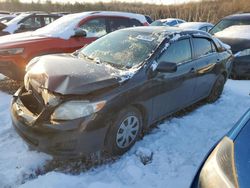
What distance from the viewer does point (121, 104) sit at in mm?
3637

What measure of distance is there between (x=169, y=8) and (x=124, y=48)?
22291mm

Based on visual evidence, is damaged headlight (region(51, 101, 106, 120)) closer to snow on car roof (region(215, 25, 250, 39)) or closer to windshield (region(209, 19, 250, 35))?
snow on car roof (region(215, 25, 250, 39))

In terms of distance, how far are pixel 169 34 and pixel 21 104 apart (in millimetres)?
2323

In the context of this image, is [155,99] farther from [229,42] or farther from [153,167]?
[229,42]

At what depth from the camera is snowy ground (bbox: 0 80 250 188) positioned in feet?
10.9

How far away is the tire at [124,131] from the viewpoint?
364 cm

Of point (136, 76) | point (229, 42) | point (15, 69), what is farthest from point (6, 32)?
point (136, 76)

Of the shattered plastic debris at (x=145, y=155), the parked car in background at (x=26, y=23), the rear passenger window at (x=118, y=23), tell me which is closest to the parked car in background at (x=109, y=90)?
the shattered plastic debris at (x=145, y=155)

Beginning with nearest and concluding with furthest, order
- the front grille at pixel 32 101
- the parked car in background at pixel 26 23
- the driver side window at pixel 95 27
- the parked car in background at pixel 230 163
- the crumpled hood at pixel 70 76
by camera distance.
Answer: the parked car in background at pixel 230 163 < the crumpled hood at pixel 70 76 < the front grille at pixel 32 101 < the driver side window at pixel 95 27 < the parked car in background at pixel 26 23

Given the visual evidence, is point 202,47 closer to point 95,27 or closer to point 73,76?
point 73,76

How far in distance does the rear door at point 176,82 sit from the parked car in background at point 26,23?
693 centimetres

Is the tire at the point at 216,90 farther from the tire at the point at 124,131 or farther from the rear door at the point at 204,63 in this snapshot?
the tire at the point at 124,131

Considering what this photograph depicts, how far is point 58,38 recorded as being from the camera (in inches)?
258

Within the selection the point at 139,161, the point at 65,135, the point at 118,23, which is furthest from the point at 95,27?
the point at 65,135
